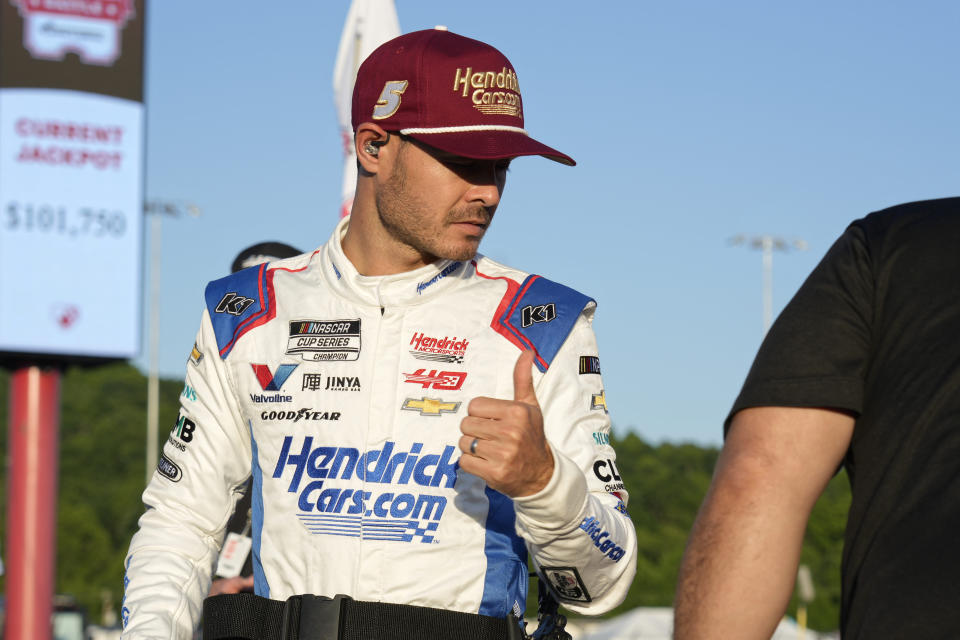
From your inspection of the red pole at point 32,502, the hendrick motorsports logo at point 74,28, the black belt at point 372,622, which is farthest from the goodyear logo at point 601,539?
the red pole at point 32,502

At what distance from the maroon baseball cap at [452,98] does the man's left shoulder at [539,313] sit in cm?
33

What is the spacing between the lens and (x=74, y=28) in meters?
15.8

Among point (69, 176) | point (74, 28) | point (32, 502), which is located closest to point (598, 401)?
point (69, 176)

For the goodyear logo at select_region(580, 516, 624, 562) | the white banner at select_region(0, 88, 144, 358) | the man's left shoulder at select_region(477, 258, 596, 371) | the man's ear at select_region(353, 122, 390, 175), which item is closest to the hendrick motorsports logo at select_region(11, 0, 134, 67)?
the white banner at select_region(0, 88, 144, 358)

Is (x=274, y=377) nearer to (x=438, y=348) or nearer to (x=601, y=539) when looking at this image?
(x=438, y=348)

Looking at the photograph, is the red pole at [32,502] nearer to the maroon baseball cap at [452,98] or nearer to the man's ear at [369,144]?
the man's ear at [369,144]

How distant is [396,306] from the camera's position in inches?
130

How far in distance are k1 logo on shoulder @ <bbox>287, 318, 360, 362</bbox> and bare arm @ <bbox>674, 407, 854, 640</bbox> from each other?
55.9 inches

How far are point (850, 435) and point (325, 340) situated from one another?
5.26 feet

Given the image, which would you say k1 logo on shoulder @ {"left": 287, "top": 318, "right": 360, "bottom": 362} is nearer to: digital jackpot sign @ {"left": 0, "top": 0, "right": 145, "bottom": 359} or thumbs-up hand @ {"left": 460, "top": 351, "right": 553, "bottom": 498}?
thumbs-up hand @ {"left": 460, "top": 351, "right": 553, "bottom": 498}

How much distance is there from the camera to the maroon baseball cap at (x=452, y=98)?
3188mm

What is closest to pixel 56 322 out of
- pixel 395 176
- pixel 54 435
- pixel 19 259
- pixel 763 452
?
pixel 19 259

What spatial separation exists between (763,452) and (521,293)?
1.41 meters

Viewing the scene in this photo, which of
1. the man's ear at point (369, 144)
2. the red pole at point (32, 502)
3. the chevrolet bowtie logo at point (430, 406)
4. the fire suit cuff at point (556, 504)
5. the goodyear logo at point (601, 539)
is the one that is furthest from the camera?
the red pole at point (32, 502)
